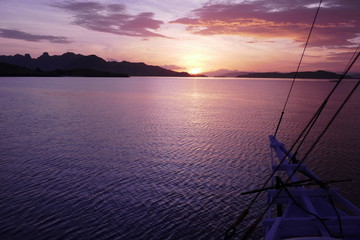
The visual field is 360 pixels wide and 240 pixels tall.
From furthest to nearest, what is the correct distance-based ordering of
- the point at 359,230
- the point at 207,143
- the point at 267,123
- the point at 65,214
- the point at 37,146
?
1. the point at 267,123
2. the point at 207,143
3. the point at 37,146
4. the point at 65,214
5. the point at 359,230

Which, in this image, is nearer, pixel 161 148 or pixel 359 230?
pixel 359 230

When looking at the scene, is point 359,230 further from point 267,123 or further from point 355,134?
point 267,123

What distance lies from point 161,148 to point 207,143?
578 cm

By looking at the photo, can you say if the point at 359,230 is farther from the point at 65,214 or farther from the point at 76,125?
the point at 76,125

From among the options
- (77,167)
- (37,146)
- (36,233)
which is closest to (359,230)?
(36,233)

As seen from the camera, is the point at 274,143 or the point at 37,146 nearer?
the point at 274,143

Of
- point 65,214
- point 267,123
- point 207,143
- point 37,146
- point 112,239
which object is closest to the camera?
point 112,239

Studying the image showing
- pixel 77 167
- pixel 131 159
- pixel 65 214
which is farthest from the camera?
pixel 131 159

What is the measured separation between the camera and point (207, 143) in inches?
1261

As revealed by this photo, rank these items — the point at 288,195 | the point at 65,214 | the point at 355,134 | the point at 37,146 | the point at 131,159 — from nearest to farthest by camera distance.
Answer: the point at 288,195
the point at 65,214
the point at 131,159
the point at 37,146
the point at 355,134

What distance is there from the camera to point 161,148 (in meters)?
29.6

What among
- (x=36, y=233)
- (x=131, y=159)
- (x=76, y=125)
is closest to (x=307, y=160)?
(x=131, y=159)

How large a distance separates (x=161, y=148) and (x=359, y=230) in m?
22.3

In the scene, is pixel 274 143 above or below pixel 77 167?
above
